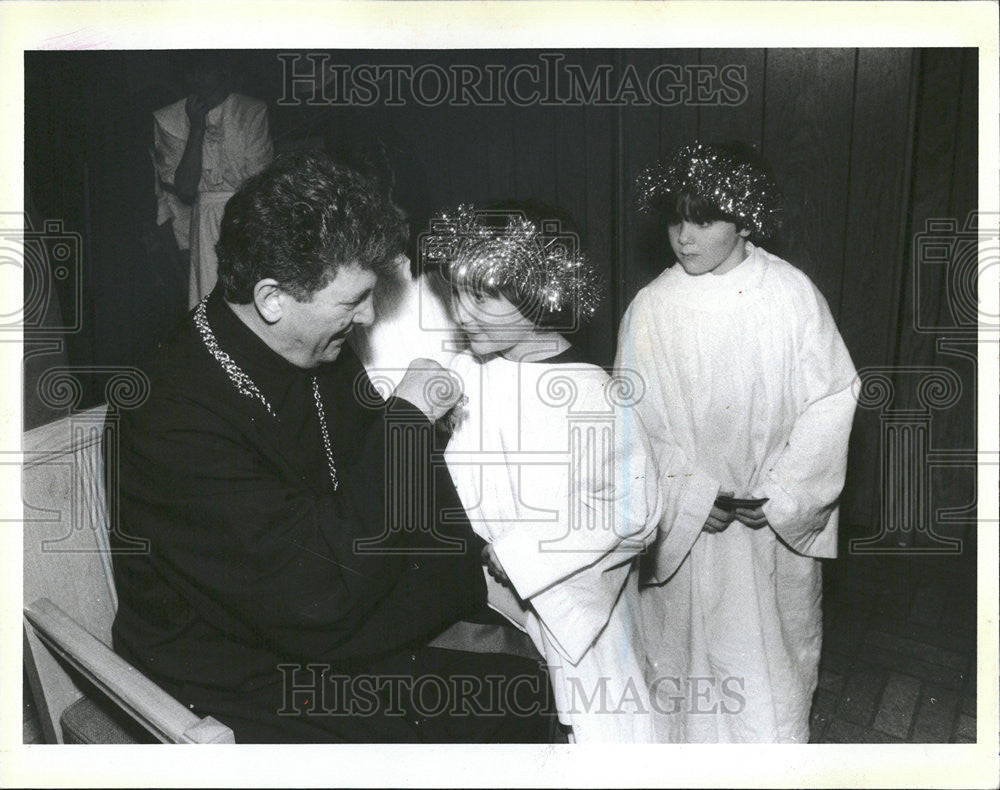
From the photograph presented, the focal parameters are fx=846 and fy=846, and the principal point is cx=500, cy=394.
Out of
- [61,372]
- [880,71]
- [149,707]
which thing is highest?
[880,71]

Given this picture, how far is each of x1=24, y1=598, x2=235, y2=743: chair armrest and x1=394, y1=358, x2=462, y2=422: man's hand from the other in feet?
2.88

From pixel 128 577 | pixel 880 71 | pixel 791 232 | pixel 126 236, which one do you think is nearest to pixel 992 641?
pixel 791 232

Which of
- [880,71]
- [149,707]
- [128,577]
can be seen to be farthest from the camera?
[880,71]

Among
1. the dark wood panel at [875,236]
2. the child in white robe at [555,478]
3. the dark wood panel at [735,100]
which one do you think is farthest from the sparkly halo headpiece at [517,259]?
the dark wood panel at [875,236]

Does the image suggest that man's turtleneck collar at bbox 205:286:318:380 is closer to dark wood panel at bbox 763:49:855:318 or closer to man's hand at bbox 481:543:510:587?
man's hand at bbox 481:543:510:587

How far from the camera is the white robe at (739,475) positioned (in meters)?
2.26

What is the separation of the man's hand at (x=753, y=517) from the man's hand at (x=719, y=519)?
0.06 ft

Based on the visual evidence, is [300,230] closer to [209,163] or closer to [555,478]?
[209,163]

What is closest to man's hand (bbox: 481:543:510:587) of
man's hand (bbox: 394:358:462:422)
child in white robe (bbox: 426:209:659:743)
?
child in white robe (bbox: 426:209:659:743)

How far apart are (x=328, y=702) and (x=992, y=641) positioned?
5.83 feet

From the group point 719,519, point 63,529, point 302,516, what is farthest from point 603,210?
point 63,529

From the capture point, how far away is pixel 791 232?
91.0 inches

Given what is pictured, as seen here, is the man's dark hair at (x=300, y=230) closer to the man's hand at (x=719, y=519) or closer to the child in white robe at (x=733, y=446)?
the child in white robe at (x=733, y=446)

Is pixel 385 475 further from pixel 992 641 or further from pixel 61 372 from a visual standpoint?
pixel 992 641
